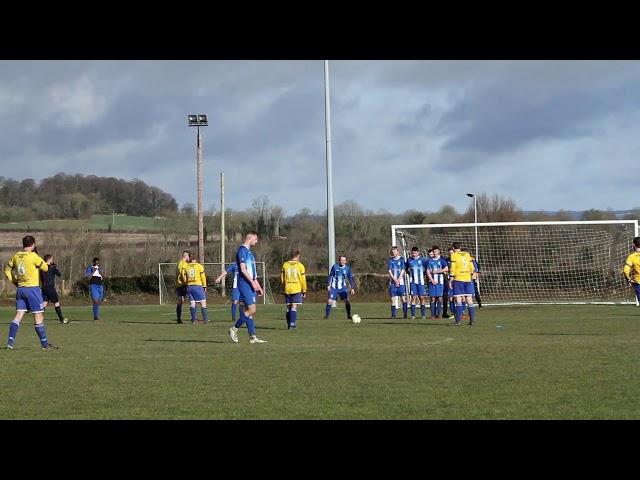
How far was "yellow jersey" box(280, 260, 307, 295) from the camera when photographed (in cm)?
2253

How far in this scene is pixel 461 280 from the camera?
21938 mm

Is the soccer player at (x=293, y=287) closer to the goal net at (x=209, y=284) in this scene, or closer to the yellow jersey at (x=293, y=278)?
the yellow jersey at (x=293, y=278)

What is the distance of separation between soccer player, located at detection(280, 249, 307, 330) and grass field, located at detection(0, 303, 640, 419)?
68.8 inches

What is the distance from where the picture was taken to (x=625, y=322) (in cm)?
2238

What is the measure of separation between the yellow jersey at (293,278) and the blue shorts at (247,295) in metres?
5.54

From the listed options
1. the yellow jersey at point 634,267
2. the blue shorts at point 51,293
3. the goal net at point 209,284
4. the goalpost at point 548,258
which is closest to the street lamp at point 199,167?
the goal net at point 209,284

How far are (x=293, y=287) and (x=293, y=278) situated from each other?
269 mm

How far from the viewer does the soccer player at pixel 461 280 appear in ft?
71.9

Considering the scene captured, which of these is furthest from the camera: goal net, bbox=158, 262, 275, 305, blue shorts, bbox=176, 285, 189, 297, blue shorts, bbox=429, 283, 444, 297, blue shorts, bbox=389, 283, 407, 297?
goal net, bbox=158, 262, 275, 305

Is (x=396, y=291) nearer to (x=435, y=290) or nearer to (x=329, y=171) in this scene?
(x=435, y=290)

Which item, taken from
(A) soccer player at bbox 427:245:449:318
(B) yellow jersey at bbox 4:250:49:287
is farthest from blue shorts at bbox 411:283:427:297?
(B) yellow jersey at bbox 4:250:49:287

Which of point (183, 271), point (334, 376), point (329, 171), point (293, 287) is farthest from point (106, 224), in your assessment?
point (334, 376)

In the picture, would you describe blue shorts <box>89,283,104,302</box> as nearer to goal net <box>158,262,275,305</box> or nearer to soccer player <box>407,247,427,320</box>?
soccer player <box>407,247,427,320</box>
